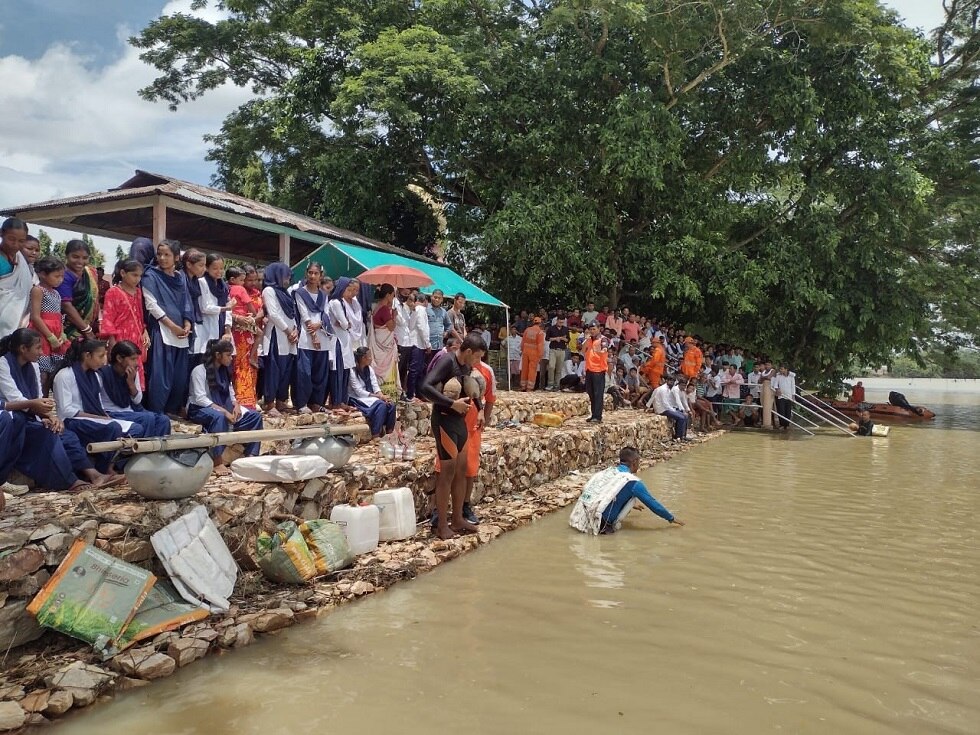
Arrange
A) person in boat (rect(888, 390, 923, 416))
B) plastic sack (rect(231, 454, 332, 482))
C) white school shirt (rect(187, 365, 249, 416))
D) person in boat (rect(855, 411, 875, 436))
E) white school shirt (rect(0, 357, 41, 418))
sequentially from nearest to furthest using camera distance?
1. white school shirt (rect(0, 357, 41, 418))
2. plastic sack (rect(231, 454, 332, 482))
3. white school shirt (rect(187, 365, 249, 416))
4. person in boat (rect(855, 411, 875, 436))
5. person in boat (rect(888, 390, 923, 416))

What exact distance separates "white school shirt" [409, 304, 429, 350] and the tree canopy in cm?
611

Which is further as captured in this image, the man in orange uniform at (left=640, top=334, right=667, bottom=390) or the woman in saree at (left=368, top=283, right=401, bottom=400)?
the man in orange uniform at (left=640, top=334, right=667, bottom=390)

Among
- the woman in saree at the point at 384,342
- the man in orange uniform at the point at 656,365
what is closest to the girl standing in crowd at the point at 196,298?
the woman in saree at the point at 384,342

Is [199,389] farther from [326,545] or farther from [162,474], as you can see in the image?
[326,545]

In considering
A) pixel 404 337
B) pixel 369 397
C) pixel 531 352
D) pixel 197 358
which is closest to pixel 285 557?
pixel 197 358

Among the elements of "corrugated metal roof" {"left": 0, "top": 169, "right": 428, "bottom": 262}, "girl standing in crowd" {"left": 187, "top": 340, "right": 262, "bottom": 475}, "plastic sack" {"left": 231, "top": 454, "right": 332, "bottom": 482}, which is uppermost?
"corrugated metal roof" {"left": 0, "top": 169, "right": 428, "bottom": 262}

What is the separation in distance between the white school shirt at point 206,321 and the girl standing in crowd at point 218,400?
129 mm

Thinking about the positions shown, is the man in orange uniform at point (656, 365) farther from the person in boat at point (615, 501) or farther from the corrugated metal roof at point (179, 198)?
the person in boat at point (615, 501)

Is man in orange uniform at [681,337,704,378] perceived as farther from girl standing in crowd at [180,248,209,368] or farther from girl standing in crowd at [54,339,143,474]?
girl standing in crowd at [54,339,143,474]

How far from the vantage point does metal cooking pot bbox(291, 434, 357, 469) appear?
573cm

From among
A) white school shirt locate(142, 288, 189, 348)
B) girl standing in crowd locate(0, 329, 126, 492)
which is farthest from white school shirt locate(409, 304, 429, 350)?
girl standing in crowd locate(0, 329, 126, 492)

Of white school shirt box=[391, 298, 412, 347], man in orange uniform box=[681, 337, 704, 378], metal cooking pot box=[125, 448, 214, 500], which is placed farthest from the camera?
man in orange uniform box=[681, 337, 704, 378]

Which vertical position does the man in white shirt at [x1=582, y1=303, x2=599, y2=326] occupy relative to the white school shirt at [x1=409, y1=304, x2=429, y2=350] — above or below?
above

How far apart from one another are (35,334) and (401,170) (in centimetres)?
1461
